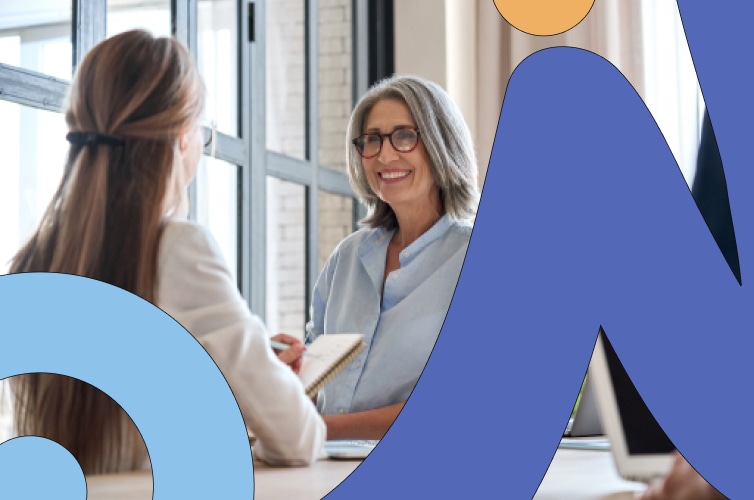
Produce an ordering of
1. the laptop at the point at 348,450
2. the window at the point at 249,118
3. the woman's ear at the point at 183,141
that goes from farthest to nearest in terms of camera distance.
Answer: the window at the point at 249,118
the laptop at the point at 348,450
the woman's ear at the point at 183,141

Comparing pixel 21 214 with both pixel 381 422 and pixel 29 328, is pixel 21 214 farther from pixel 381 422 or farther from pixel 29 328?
pixel 29 328

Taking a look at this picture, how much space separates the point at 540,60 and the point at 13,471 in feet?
2.38

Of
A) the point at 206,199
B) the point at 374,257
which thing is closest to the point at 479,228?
the point at 374,257

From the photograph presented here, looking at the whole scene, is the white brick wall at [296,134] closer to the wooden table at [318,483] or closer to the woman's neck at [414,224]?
the woman's neck at [414,224]

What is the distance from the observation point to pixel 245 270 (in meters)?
3.30

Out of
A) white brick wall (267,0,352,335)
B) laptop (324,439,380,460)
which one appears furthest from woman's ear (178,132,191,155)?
white brick wall (267,0,352,335)

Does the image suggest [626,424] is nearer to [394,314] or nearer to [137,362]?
[137,362]

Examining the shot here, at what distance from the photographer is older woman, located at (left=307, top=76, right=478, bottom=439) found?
1952 mm

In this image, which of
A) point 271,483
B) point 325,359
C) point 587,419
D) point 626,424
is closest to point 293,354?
point 325,359

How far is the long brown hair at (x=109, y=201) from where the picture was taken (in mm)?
1109

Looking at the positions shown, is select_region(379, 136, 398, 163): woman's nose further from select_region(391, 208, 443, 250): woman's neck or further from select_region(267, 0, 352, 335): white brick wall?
select_region(267, 0, 352, 335): white brick wall

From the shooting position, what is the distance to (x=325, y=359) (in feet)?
4.11

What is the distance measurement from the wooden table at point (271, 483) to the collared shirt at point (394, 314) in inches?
29.0

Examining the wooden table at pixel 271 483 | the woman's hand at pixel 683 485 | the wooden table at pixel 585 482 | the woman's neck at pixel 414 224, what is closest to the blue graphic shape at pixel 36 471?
the wooden table at pixel 271 483
